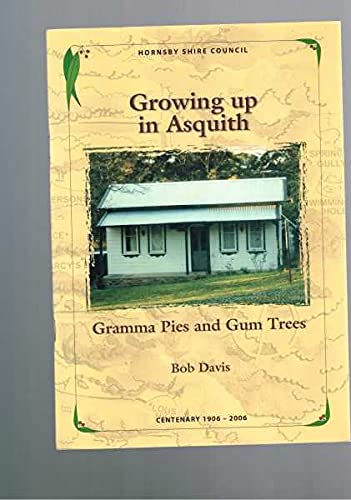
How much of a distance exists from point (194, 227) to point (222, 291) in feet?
0.21

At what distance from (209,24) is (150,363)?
317mm

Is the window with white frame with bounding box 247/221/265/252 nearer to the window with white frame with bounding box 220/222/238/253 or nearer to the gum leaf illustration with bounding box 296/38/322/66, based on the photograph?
the window with white frame with bounding box 220/222/238/253

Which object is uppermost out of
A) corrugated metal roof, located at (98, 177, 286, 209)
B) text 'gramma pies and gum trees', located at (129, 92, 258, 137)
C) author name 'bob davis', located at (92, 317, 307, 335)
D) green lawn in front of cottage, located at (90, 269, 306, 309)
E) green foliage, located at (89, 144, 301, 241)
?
text 'gramma pies and gum trees', located at (129, 92, 258, 137)

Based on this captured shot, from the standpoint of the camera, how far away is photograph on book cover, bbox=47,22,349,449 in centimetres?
66

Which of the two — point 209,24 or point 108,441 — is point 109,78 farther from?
point 108,441

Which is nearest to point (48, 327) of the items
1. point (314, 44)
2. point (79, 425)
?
point (79, 425)

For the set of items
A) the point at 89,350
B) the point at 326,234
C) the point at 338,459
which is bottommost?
the point at 338,459

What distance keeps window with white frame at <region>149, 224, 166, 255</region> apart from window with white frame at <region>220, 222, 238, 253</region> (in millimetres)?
54

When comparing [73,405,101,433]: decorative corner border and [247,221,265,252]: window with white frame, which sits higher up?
[247,221,265,252]: window with white frame

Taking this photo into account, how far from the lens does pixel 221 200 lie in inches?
26.2

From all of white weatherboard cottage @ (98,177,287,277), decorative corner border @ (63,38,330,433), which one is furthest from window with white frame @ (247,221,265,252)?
decorative corner border @ (63,38,330,433)

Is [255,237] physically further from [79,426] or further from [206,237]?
[79,426]

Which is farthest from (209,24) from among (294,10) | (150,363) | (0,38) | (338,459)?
Answer: (338,459)

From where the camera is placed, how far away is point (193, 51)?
66cm
